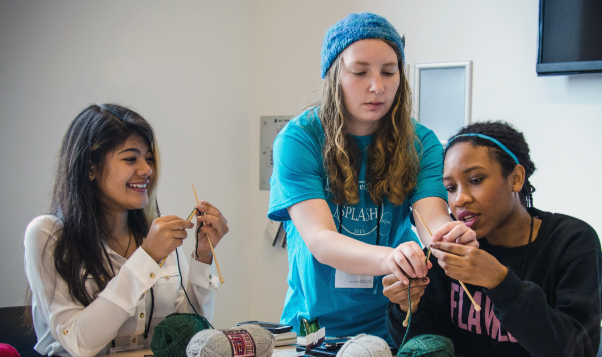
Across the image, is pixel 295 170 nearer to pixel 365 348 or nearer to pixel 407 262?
pixel 407 262

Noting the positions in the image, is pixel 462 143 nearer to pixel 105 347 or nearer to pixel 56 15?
pixel 105 347

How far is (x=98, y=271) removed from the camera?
4.39 ft

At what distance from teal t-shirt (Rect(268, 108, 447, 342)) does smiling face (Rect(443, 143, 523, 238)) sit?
0.10 meters

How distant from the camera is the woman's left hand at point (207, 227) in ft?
4.60

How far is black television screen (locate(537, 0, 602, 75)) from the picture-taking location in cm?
216

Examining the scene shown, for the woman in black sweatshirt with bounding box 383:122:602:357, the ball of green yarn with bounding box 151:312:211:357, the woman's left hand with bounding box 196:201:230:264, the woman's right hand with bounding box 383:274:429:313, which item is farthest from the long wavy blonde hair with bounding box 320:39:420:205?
the ball of green yarn with bounding box 151:312:211:357

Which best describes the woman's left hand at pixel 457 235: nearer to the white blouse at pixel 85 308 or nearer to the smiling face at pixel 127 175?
the white blouse at pixel 85 308

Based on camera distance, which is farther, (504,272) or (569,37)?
(569,37)

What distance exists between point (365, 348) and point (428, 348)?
120 millimetres

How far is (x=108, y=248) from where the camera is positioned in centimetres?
144

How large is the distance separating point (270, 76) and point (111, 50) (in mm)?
1005

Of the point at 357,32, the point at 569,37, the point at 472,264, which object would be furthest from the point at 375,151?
the point at 569,37

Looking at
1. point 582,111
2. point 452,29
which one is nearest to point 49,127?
point 452,29

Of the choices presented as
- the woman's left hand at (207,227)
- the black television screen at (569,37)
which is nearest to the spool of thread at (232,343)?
the woman's left hand at (207,227)
